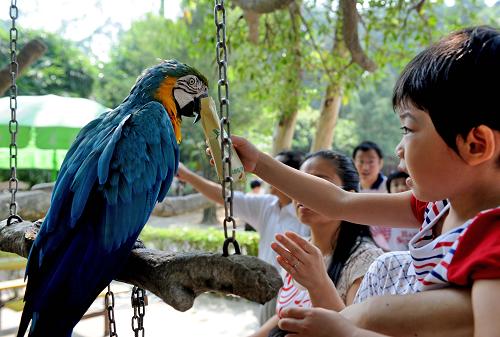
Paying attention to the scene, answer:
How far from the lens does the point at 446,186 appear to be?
63 cm

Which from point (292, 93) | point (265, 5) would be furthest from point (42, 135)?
point (292, 93)

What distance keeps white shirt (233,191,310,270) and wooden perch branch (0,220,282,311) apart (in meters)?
1.27

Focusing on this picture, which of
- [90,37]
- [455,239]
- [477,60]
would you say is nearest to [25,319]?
[455,239]

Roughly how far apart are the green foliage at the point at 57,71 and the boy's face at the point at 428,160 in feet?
34.1

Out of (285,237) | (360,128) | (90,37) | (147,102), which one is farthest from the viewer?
(90,37)

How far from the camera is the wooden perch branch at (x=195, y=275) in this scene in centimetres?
74

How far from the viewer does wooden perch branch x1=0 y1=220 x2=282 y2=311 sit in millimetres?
737

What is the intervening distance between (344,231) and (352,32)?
86.4 inches

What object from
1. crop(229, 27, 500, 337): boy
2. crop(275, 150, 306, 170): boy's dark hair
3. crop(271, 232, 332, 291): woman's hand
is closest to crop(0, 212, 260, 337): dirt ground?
crop(275, 150, 306, 170): boy's dark hair

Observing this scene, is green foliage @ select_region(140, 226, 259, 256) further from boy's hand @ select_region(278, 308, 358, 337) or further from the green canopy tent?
boy's hand @ select_region(278, 308, 358, 337)

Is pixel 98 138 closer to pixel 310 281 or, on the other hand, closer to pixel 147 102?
pixel 147 102

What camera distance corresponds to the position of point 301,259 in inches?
34.0

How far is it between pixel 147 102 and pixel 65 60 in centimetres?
1084

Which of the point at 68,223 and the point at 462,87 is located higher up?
the point at 462,87
